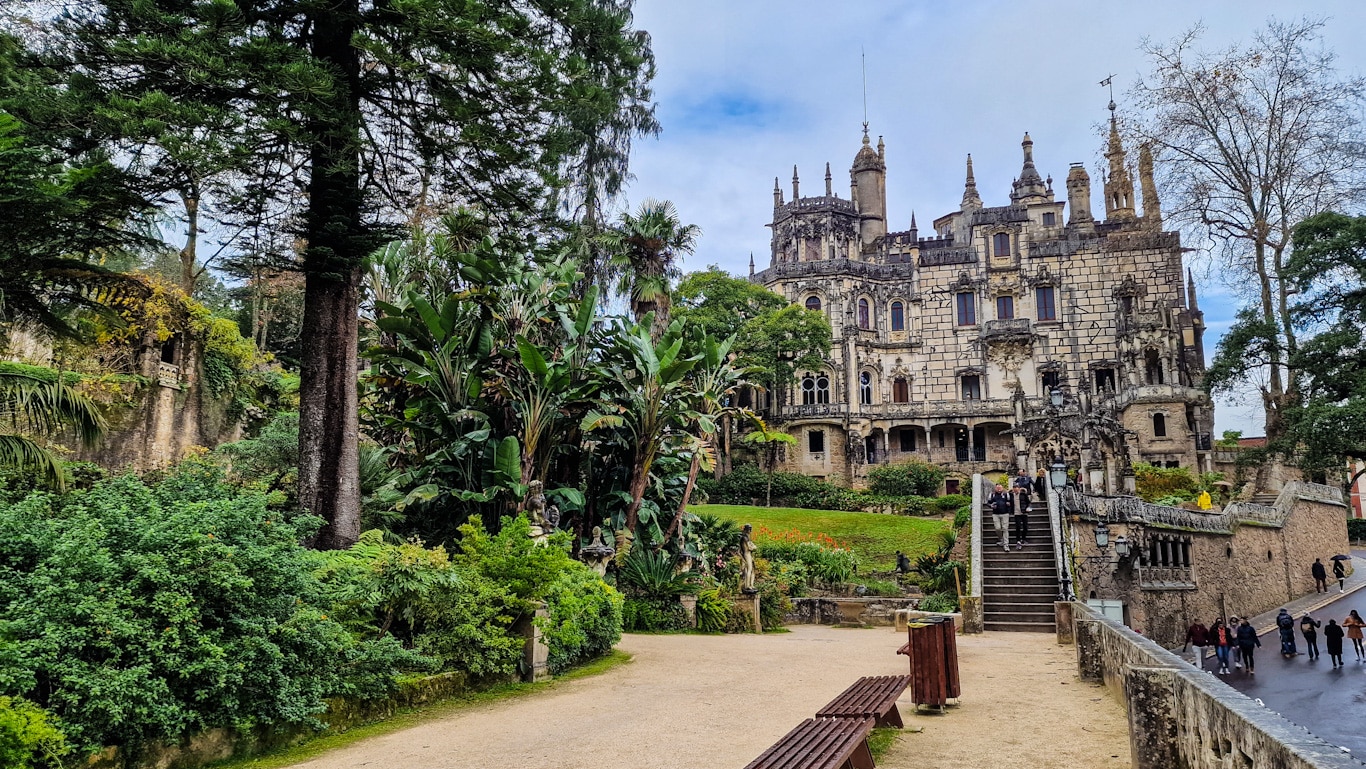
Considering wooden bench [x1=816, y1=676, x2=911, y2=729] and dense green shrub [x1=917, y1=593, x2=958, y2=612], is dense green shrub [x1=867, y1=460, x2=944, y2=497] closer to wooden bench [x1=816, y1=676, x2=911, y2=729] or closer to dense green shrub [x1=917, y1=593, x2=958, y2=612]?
dense green shrub [x1=917, y1=593, x2=958, y2=612]

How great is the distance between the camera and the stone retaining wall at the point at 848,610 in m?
18.5

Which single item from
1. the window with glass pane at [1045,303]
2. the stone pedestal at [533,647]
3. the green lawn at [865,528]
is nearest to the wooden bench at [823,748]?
the stone pedestal at [533,647]

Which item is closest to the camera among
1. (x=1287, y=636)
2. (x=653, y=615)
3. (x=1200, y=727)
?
(x=1200, y=727)

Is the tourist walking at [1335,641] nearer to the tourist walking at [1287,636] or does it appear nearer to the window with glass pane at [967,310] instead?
the tourist walking at [1287,636]

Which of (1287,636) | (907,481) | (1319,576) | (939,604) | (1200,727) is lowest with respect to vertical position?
(1287,636)

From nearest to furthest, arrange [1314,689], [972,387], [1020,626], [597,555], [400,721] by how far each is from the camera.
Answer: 1. [400,721]
2. [597,555]
3. [1020,626]
4. [1314,689]
5. [972,387]

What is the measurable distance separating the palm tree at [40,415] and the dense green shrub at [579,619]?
5178 mm

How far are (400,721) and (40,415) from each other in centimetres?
474

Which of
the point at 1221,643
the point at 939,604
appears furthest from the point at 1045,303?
the point at 939,604

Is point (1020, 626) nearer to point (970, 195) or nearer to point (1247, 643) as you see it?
point (1247, 643)

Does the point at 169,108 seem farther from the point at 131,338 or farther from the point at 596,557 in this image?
the point at 131,338

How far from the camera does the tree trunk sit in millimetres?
11008

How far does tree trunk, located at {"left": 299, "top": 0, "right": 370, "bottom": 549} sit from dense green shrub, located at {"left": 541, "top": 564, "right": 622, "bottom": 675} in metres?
3.09

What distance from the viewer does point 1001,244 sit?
46.2 m
